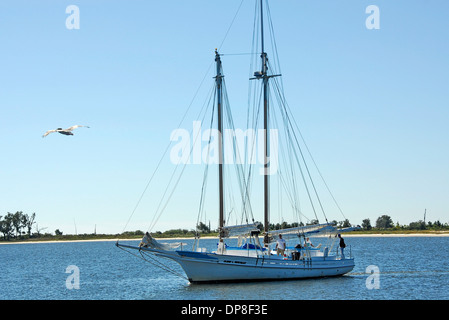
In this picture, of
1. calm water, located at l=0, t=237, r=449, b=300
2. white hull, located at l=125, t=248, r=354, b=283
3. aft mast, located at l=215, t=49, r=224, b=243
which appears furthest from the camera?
aft mast, located at l=215, t=49, r=224, b=243

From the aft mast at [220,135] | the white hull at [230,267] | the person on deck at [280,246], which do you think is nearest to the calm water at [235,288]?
the white hull at [230,267]

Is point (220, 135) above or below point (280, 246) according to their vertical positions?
above

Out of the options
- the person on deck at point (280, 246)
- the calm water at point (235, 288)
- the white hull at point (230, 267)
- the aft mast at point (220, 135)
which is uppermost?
the aft mast at point (220, 135)

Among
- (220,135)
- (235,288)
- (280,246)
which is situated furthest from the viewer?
(220,135)

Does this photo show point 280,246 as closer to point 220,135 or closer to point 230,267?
point 230,267

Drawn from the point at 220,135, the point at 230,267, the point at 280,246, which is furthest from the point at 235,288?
the point at 220,135

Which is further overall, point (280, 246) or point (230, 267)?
point (280, 246)

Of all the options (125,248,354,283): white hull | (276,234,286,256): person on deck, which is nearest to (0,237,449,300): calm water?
(125,248,354,283): white hull

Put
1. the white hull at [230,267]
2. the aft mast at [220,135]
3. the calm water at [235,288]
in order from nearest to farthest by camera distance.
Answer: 1. the calm water at [235,288]
2. the white hull at [230,267]
3. the aft mast at [220,135]

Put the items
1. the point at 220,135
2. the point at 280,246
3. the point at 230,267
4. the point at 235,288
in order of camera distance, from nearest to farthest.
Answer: the point at 235,288, the point at 230,267, the point at 280,246, the point at 220,135

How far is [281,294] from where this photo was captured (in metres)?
49.0

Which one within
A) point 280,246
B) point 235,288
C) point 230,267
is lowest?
point 235,288

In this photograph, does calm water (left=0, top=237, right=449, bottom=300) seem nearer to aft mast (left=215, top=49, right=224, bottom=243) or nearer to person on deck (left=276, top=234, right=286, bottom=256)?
person on deck (left=276, top=234, right=286, bottom=256)

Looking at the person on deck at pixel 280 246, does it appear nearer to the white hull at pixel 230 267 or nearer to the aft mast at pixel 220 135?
the white hull at pixel 230 267
